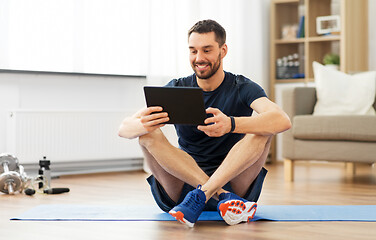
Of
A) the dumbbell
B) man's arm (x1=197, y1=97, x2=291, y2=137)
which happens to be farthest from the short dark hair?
the dumbbell

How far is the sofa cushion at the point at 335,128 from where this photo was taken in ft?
12.4

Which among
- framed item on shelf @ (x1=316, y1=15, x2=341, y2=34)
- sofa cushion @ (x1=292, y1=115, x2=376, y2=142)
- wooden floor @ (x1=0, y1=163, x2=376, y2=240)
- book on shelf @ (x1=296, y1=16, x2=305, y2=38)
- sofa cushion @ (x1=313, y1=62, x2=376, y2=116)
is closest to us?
wooden floor @ (x1=0, y1=163, x2=376, y2=240)

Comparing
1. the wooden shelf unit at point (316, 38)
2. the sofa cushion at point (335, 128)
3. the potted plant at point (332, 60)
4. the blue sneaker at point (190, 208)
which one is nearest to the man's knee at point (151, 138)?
the blue sneaker at point (190, 208)

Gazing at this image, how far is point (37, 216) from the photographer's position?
2.62 m

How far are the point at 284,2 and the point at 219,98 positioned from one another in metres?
3.42

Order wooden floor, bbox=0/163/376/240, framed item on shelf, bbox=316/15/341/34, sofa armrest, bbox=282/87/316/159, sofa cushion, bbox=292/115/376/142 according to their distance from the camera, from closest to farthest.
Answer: wooden floor, bbox=0/163/376/240, sofa cushion, bbox=292/115/376/142, sofa armrest, bbox=282/87/316/159, framed item on shelf, bbox=316/15/341/34

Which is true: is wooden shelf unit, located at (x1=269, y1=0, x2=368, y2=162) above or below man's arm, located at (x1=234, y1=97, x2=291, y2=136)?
above

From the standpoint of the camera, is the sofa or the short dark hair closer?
the short dark hair

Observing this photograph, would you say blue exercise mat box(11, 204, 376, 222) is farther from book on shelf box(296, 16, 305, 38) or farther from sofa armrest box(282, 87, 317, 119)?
book on shelf box(296, 16, 305, 38)

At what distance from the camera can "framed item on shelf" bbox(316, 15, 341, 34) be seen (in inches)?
209

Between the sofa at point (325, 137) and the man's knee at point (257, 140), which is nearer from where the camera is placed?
the man's knee at point (257, 140)

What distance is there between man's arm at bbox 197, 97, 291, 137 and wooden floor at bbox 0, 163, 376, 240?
375 millimetres

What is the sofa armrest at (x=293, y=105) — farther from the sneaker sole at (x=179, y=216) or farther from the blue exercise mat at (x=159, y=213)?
the sneaker sole at (x=179, y=216)

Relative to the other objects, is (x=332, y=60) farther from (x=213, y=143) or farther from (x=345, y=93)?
(x=213, y=143)
